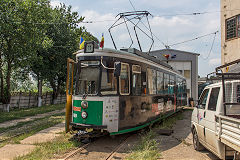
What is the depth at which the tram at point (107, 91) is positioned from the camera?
7.42 m

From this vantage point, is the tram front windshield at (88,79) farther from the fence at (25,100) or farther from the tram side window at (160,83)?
the fence at (25,100)

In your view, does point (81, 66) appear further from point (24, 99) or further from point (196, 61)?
point (196, 61)

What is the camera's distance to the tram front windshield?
759 centimetres

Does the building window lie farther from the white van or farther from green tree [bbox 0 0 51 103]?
green tree [bbox 0 0 51 103]

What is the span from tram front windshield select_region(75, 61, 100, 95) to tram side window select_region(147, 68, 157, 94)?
2.71 meters

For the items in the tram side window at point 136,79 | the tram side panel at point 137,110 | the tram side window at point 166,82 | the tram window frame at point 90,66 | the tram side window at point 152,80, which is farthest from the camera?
the tram side window at point 166,82

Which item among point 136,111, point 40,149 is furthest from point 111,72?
point 40,149

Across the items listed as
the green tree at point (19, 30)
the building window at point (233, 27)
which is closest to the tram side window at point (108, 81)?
the green tree at point (19, 30)

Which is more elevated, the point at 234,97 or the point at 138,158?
the point at 234,97

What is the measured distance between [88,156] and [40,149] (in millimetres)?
1609

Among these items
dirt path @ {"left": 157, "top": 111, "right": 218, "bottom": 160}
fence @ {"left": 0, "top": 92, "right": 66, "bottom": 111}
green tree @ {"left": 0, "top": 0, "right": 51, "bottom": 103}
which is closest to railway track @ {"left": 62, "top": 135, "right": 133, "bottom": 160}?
dirt path @ {"left": 157, "top": 111, "right": 218, "bottom": 160}

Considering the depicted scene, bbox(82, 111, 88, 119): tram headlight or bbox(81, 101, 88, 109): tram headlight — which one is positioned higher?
bbox(81, 101, 88, 109): tram headlight

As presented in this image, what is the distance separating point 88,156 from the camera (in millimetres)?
6453

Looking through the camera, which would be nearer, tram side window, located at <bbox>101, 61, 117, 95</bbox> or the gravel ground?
the gravel ground
